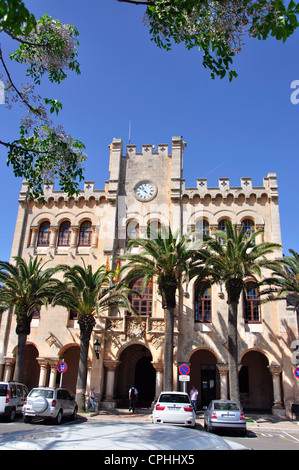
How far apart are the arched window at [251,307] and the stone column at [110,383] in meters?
9.21

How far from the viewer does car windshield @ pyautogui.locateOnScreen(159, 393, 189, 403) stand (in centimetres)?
1648

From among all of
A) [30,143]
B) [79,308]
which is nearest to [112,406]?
[79,308]

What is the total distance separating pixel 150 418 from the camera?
2175cm

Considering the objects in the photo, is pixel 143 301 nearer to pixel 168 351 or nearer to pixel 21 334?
pixel 168 351

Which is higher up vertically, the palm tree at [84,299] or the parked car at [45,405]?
the palm tree at [84,299]

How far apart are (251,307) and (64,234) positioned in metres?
14.7

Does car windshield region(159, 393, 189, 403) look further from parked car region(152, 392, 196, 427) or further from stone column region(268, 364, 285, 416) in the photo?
stone column region(268, 364, 285, 416)

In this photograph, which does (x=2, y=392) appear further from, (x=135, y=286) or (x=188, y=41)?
(x=188, y=41)

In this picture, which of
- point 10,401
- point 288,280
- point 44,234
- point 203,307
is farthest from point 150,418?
point 44,234

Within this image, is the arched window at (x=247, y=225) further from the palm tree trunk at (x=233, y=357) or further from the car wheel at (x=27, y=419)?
the car wheel at (x=27, y=419)

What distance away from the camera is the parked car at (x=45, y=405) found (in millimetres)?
16781

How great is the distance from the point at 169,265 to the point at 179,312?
5580mm

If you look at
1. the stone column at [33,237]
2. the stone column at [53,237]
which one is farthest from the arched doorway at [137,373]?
the stone column at [33,237]
